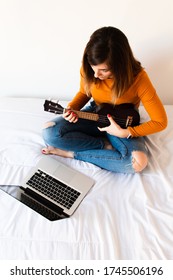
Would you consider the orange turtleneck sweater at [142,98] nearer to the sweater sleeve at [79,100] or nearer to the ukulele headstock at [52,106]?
the sweater sleeve at [79,100]

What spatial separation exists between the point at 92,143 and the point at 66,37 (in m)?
0.54

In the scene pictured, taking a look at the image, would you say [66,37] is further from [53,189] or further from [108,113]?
[53,189]

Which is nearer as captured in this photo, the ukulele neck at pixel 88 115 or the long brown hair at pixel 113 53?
the long brown hair at pixel 113 53

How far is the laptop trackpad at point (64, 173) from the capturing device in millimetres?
994

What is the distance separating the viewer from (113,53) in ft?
2.54

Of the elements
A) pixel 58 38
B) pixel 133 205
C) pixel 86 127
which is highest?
pixel 58 38

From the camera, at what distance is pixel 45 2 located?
1024mm

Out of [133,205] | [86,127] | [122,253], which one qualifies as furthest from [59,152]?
[122,253]

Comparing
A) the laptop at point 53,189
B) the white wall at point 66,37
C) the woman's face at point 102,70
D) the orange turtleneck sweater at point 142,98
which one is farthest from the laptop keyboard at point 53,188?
the white wall at point 66,37

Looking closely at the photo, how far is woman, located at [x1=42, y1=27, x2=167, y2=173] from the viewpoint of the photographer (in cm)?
79

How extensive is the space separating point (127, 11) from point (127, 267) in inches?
40.6

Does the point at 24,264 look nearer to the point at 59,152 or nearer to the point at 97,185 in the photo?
the point at 97,185

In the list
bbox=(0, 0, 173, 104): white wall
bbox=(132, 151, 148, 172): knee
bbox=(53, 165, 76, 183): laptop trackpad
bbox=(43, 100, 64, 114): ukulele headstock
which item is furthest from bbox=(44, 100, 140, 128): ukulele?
bbox=(0, 0, 173, 104): white wall

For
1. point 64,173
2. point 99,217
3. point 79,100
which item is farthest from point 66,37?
point 99,217
